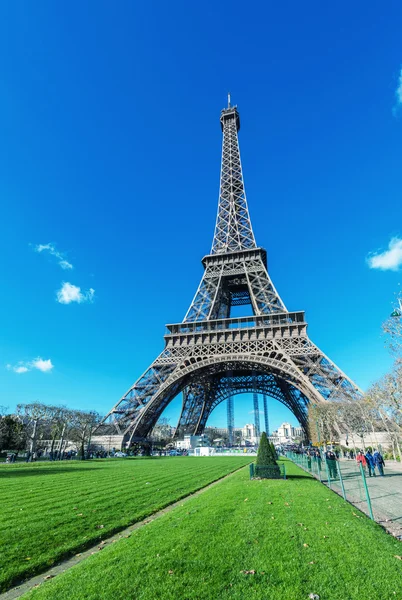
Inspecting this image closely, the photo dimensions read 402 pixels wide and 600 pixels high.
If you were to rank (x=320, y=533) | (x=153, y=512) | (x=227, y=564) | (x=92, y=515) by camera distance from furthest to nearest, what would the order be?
(x=153, y=512) < (x=92, y=515) < (x=320, y=533) < (x=227, y=564)

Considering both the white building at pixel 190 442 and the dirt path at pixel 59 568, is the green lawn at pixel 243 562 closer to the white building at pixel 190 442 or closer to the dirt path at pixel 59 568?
the dirt path at pixel 59 568

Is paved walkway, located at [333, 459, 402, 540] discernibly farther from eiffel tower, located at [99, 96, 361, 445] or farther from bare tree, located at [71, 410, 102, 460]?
bare tree, located at [71, 410, 102, 460]

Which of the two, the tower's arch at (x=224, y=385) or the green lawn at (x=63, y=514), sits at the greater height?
the tower's arch at (x=224, y=385)

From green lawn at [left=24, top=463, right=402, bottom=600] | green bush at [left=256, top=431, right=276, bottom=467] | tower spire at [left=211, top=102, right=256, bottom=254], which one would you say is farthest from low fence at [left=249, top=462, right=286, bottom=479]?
tower spire at [left=211, top=102, right=256, bottom=254]

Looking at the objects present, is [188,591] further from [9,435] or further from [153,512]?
[9,435]

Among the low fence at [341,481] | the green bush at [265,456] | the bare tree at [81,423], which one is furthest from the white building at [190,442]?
the green bush at [265,456]

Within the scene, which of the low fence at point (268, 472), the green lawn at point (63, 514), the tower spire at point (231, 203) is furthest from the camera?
the tower spire at point (231, 203)

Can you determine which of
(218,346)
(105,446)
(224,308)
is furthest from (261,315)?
(105,446)
